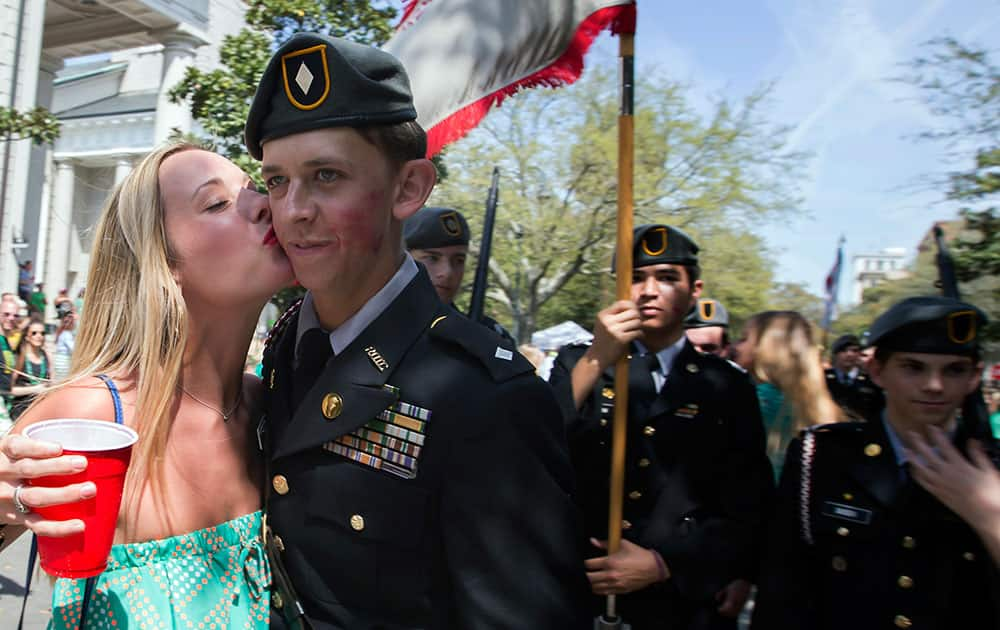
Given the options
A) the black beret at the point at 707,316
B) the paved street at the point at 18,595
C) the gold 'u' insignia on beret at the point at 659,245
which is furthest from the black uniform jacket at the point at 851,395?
the paved street at the point at 18,595

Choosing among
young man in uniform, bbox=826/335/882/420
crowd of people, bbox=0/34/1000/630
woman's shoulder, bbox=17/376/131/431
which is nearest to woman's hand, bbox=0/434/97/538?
crowd of people, bbox=0/34/1000/630

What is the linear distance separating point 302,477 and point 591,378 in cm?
159

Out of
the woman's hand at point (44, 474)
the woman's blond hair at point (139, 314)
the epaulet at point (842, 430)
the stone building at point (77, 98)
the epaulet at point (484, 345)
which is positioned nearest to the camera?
the woman's hand at point (44, 474)

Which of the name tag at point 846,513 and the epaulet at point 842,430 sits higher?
the epaulet at point 842,430

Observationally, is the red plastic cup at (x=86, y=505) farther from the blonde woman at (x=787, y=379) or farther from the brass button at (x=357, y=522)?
the blonde woman at (x=787, y=379)

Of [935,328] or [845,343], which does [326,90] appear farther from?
[845,343]

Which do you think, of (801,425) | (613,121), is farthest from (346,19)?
(613,121)

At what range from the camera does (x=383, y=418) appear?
5.45 feet

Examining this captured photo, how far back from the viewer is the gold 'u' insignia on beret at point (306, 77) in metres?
1.68

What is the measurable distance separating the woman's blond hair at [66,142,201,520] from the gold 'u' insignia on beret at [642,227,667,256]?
83.7 inches

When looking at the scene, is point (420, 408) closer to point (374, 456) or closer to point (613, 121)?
point (374, 456)

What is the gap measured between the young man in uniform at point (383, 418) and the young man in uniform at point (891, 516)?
4.45 feet

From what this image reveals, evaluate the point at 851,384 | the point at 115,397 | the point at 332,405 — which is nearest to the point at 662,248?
the point at 332,405

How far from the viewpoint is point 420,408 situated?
164cm
